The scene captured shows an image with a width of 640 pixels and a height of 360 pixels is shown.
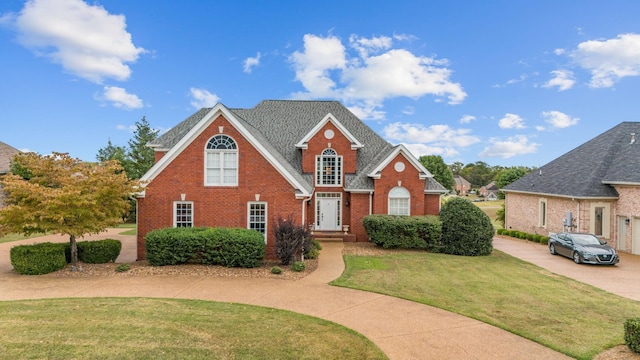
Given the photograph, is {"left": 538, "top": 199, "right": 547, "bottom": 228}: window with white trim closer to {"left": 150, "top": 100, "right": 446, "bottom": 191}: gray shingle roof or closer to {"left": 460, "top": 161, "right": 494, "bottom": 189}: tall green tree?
{"left": 150, "top": 100, "right": 446, "bottom": 191}: gray shingle roof

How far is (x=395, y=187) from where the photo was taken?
21625 mm

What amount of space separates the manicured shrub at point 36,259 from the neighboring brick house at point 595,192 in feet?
89.1

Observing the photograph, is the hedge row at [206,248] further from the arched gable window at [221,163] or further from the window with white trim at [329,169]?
the window with white trim at [329,169]

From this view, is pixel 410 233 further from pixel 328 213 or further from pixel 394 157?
pixel 328 213

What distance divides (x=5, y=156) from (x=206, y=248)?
41.0 metres

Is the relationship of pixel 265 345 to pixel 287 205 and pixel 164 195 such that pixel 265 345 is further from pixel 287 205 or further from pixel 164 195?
pixel 164 195

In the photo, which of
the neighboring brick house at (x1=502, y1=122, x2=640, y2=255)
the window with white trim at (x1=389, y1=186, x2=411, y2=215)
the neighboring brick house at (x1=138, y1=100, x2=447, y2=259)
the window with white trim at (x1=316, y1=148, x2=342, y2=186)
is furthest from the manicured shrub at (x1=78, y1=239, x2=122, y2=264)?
the neighboring brick house at (x1=502, y1=122, x2=640, y2=255)

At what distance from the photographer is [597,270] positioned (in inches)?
612

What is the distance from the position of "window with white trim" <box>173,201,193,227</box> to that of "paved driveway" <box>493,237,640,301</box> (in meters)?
16.4

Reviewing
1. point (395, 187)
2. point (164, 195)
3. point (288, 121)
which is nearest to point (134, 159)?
point (288, 121)

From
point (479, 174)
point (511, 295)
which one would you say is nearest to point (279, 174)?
point (511, 295)

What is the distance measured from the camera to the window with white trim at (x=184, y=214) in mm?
15422

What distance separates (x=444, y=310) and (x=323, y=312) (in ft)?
11.1

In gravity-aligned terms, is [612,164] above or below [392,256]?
above
